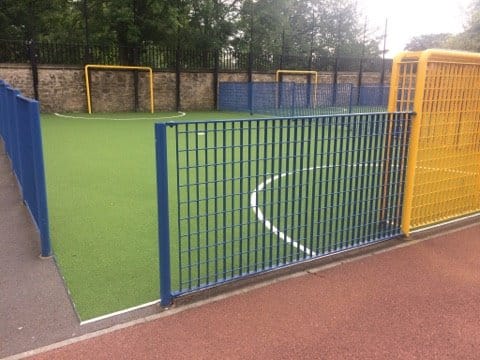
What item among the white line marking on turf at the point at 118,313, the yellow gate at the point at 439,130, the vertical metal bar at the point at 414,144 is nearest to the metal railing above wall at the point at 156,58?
the yellow gate at the point at 439,130

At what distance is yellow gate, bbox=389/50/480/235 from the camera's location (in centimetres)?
441

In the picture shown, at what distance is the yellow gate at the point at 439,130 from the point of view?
4.41 meters

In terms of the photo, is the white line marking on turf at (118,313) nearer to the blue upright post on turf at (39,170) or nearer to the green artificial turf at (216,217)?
the green artificial turf at (216,217)

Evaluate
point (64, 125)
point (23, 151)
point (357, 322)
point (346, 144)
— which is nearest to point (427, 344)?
point (357, 322)

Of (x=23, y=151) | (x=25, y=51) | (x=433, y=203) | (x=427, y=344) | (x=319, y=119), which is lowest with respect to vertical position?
(x=427, y=344)

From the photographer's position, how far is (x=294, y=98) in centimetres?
1800

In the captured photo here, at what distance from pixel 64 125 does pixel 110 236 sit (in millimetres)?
10282

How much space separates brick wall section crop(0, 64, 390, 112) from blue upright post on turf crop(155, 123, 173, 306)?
15.4m

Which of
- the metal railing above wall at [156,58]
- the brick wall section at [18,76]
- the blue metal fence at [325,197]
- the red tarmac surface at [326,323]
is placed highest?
the metal railing above wall at [156,58]

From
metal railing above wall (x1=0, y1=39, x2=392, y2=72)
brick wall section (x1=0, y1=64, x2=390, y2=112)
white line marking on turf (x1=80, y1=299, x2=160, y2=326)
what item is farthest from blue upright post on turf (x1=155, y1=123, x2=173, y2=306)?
metal railing above wall (x1=0, y1=39, x2=392, y2=72)

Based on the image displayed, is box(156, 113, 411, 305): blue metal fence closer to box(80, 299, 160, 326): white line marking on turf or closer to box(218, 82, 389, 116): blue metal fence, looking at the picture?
box(80, 299, 160, 326): white line marking on turf

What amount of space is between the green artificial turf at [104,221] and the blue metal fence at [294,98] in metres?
9.06

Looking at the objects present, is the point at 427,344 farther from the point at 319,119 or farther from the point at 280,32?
the point at 280,32

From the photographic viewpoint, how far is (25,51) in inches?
644
